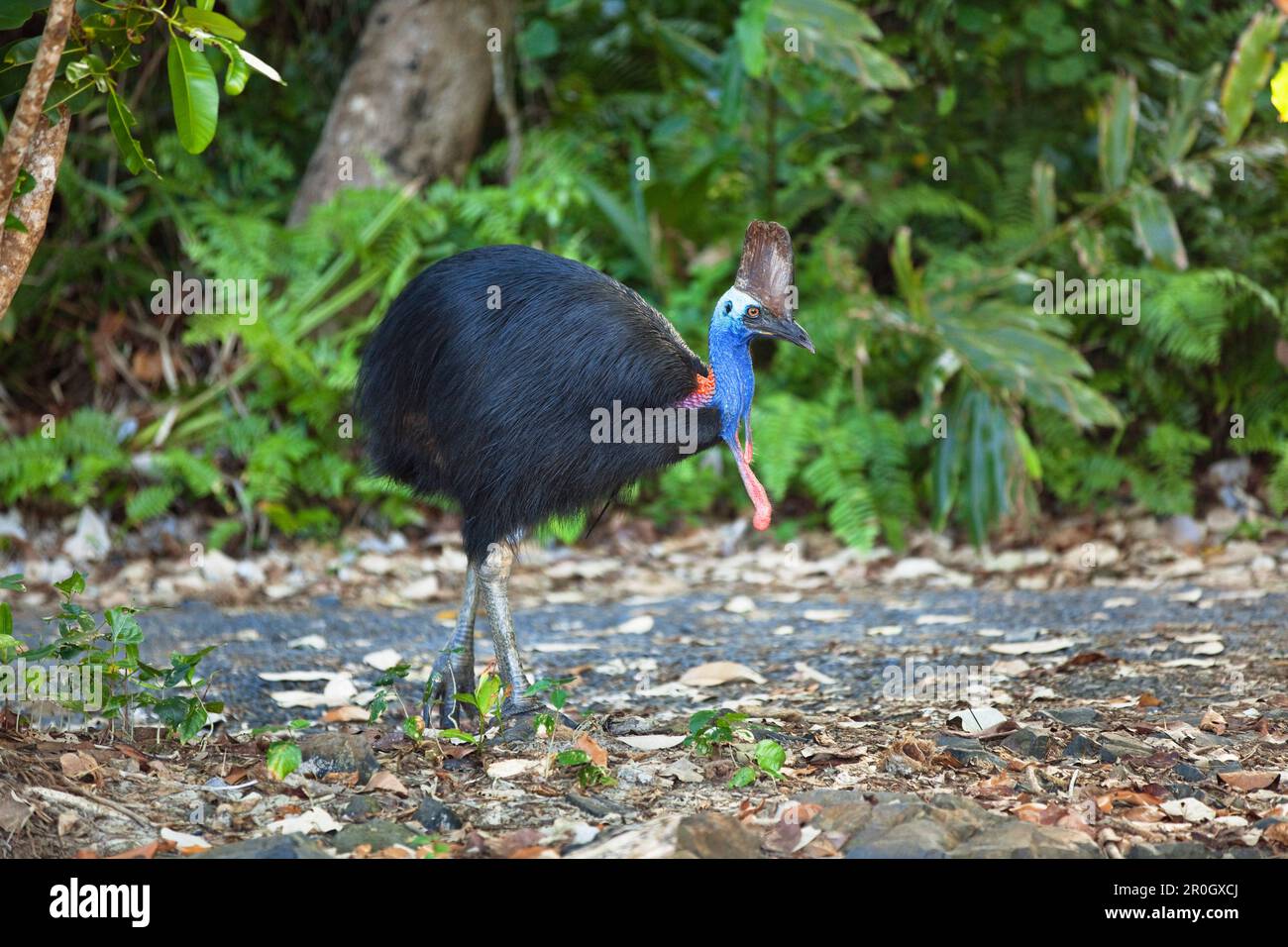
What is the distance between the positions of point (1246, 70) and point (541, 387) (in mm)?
3899

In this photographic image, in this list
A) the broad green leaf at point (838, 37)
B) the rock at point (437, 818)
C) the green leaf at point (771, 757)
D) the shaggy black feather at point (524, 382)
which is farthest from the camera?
the broad green leaf at point (838, 37)

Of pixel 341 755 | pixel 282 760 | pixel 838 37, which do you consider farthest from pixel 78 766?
pixel 838 37

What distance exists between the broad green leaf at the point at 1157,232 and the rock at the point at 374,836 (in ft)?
15.0

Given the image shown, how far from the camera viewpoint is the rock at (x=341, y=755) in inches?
141

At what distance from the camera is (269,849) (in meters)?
2.93

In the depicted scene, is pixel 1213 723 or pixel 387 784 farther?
pixel 1213 723

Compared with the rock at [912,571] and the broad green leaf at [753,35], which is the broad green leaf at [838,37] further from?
the rock at [912,571]

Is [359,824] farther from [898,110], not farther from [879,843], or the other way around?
[898,110]

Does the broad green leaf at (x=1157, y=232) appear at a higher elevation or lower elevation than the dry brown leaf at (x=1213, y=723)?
higher

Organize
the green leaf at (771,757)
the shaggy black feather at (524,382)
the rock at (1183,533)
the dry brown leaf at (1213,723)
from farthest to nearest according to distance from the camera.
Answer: the rock at (1183,533) < the shaggy black feather at (524,382) < the dry brown leaf at (1213,723) < the green leaf at (771,757)

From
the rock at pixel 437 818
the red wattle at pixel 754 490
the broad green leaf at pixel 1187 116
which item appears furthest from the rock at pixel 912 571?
the rock at pixel 437 818

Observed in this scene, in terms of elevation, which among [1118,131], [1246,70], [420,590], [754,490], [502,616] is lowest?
[420,590]

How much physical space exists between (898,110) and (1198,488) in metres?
2.56

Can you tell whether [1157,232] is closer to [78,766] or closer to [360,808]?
[360,808]
